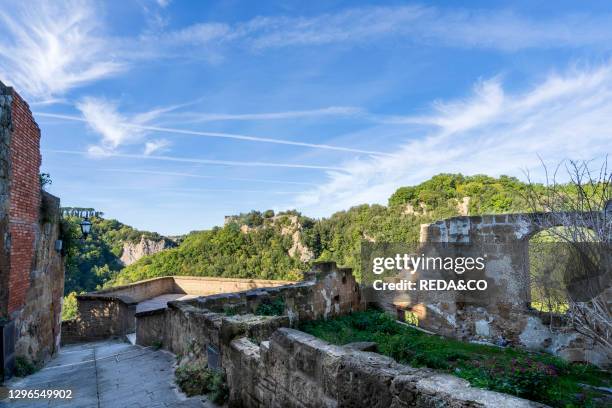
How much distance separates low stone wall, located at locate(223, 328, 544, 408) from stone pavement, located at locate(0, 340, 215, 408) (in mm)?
862

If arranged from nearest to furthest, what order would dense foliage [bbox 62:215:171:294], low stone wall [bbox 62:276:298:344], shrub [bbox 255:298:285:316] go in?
1. shrub [bbox 255:298:285:316]
2. dense foliage [bbox 62:215:171:294]
3. low stone wall [bbox 62:276:298:344]

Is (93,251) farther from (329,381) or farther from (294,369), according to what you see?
(329,381)

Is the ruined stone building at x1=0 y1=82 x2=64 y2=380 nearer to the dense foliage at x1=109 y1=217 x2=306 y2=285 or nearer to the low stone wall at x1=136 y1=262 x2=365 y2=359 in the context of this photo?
the low stone wall at x1=136 y1=262 x2=365 y2=359

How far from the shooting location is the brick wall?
5.95 metres

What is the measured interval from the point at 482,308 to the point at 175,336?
6.76m

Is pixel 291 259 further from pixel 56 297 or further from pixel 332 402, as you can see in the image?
pixel 332 402

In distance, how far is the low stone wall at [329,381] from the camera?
183 centimetres

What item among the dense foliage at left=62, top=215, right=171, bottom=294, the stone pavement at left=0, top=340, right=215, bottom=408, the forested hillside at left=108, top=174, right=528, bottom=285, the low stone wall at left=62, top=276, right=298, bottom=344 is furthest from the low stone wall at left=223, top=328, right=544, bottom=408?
the forested hillside at left=108, top=174, right=528, bottom=285

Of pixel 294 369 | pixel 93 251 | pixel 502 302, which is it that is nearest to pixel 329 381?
pixel 294 369

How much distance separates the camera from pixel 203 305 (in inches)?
267

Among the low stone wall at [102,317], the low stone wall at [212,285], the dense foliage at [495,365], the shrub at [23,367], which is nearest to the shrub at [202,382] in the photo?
the dense foliage at [495,365]

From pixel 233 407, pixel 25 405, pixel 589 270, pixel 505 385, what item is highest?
pixel 589 270

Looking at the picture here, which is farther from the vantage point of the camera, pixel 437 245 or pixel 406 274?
pixel 406 274

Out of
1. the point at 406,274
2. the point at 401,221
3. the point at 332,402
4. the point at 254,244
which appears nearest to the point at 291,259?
the point at 254,244
